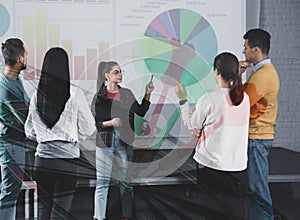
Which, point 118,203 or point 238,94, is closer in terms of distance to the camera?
point 238,94

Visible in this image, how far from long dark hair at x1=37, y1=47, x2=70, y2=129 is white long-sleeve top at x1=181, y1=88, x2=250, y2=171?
0.56 meters

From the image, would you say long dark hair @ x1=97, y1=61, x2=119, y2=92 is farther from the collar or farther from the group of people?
the collar

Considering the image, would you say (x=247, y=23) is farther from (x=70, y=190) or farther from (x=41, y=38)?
(x=70, y=190)

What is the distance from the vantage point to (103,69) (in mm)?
2385

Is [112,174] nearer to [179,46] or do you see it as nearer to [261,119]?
[261,119]

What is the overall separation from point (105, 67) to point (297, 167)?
3.86ft

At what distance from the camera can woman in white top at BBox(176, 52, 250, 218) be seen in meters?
1.86

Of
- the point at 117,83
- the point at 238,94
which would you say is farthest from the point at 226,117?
the point at 117,83

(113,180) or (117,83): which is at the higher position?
(117,83)

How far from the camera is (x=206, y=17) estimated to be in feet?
8.67

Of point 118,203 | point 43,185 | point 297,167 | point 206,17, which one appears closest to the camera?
point 43,185

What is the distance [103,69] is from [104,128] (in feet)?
1.48

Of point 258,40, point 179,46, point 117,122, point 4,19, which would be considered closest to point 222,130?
point 117,122

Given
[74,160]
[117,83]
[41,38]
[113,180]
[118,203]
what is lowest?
[118,203]
